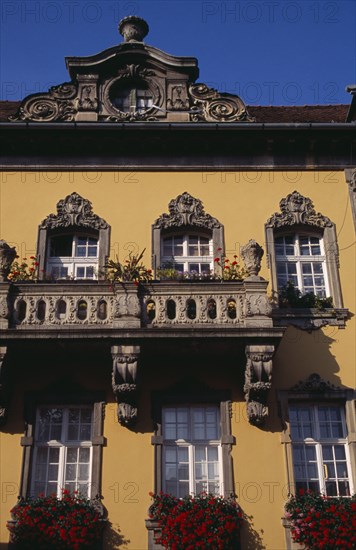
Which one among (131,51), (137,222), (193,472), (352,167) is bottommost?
(193,472)

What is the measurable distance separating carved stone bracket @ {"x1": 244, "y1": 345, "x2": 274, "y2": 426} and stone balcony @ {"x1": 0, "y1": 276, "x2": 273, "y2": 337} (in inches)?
16.9

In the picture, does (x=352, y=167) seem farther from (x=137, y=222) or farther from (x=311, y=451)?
(x=311, y=451)

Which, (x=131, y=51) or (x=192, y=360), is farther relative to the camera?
(x=131, y=51)

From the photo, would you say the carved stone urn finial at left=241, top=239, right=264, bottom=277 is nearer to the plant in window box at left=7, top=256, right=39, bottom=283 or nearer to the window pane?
the window pane

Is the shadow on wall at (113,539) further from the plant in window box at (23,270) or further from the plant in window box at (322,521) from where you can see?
the plant in window box at (23,270)

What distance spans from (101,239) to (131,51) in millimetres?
4480

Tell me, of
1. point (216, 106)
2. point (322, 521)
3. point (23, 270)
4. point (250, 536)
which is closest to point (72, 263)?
point (23, 270)

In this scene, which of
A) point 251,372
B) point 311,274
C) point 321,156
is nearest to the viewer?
point 251,372

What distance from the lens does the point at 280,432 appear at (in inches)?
483

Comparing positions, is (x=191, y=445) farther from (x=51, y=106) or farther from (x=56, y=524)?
(x=51, y=106)

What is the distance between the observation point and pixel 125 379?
11.9m

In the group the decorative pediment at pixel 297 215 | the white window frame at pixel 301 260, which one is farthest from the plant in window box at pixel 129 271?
the decorative pediment at pixel 297 215

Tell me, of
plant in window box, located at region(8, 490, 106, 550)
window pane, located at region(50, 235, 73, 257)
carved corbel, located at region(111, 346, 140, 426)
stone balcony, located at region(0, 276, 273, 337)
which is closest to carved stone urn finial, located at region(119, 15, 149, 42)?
window pane, located at region(50, 235, 73, 257)

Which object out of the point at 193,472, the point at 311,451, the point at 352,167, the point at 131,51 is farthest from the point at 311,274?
the point at 131,51
